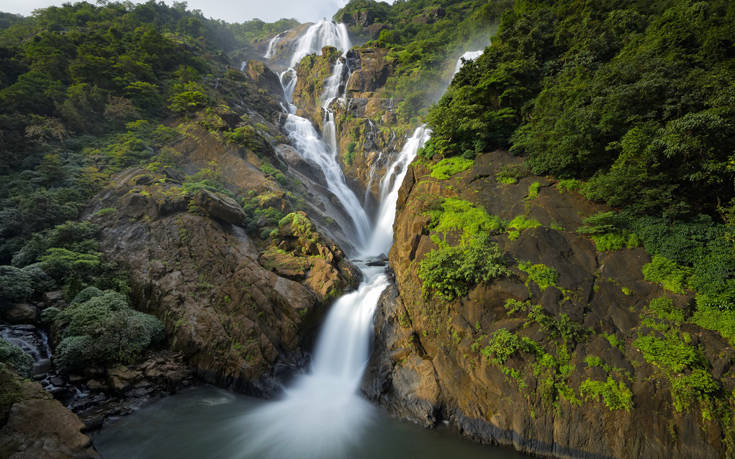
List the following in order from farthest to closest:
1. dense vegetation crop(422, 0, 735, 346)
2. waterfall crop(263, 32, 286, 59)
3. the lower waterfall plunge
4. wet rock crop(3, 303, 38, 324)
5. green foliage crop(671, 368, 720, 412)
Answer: waterfall crop(263, 32, 286, 59) → wet rock crop(3, 303, 38, 324) → the lower waterfall plunge → dense vegetation crop(422, 0, 735, 346) → green foliage crop(671, 368, 720, 412)

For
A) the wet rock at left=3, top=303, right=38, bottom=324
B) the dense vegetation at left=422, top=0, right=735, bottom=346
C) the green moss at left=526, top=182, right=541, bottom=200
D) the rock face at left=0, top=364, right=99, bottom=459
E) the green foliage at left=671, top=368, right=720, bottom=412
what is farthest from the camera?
the green moss at left=526, top=182, right=541, bottom=200

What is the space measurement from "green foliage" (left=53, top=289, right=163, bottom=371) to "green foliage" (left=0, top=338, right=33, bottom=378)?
113cm

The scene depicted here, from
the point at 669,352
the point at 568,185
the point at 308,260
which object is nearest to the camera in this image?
the point at 669,352

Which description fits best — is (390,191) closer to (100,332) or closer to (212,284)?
(212,284)

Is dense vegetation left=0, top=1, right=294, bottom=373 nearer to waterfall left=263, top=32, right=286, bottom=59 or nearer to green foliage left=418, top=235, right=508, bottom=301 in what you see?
green foliage left=418, top=235, right=508, bottom=301

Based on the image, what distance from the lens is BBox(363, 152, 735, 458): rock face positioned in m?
6.08

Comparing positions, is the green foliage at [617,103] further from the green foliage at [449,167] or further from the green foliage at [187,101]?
the green foliage at [187,101]

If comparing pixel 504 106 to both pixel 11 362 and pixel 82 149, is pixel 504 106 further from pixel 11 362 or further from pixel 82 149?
pixel 82 149

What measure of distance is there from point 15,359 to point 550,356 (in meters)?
14.3

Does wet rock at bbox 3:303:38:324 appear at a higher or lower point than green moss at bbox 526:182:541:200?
lower

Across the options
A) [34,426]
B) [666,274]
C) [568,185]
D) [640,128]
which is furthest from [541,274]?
[34,426]

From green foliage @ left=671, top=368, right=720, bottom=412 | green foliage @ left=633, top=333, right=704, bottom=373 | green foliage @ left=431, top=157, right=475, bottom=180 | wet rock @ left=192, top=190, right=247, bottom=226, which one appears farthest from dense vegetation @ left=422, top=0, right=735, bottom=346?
wet rock @ left=192, top=190, right=247, bottom=226

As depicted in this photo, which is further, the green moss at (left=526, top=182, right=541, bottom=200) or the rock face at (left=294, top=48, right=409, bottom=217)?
the rock face at (left=294, top=48, right=409, bottom=217)

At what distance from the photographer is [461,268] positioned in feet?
28.3
